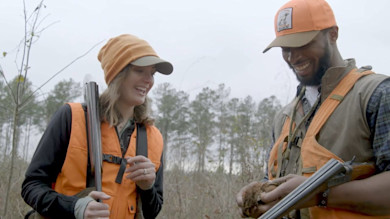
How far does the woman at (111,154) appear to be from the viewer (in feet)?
7.84

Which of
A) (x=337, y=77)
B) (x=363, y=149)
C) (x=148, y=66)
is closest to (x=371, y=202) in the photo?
(x=363, y=149)

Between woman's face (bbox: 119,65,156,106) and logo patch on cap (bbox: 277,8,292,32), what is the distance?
3.48 feet

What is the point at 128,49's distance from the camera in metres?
2.87

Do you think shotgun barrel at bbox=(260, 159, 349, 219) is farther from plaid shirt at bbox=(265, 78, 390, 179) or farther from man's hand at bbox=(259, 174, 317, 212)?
plaid shirt at bbox=(265, 78, 390, 179)

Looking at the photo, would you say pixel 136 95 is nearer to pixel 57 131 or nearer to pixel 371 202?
pixel 57 131

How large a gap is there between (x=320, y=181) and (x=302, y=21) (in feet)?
3.50

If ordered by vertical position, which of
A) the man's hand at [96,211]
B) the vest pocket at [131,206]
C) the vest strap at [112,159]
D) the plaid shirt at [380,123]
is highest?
the plaid shirt at [380,123]

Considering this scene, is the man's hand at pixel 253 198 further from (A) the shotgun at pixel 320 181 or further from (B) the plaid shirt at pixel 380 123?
(B) the plaid shirt at pixel 380 123

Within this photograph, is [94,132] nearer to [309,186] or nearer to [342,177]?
[309,186]

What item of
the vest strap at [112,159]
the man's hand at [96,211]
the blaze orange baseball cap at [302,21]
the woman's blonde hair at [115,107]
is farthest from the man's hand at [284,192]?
the woman's blonde hair at [115,107]

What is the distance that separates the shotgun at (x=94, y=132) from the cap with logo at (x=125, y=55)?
0.29 metres

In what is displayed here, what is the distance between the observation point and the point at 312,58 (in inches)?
92.4

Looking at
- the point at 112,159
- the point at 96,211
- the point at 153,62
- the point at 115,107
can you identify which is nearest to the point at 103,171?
the point at 112,159

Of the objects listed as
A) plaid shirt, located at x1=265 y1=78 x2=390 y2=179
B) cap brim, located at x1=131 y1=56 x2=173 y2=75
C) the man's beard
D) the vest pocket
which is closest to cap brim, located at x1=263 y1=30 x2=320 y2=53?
the man's beard
